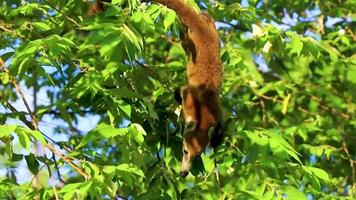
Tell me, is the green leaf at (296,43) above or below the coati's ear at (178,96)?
above

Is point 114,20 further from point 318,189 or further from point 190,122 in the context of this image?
point 318,189

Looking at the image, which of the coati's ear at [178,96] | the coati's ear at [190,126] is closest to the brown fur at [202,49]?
the coati's ear at [178,96]

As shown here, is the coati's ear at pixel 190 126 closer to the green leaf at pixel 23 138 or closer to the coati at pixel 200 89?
the coati at pixel 200 89

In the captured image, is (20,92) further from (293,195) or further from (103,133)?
(293,195)

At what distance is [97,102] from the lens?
11.5ft

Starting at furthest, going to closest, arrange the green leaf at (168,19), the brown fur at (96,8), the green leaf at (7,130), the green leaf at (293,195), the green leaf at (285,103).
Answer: the green leaf at (285,103) < the brown fur at (96,8) < the green leaf at (293,195) < the green leaf at (168,19) < the green leaf at (7,130)

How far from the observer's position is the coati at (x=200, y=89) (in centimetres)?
358

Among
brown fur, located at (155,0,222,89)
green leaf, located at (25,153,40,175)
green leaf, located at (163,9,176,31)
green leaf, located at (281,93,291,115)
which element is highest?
green leaf, located at (163,9,176,31)

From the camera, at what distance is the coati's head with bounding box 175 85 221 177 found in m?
3.56

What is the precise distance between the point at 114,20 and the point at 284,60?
166 inches

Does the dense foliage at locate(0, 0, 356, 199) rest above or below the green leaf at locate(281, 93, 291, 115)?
above

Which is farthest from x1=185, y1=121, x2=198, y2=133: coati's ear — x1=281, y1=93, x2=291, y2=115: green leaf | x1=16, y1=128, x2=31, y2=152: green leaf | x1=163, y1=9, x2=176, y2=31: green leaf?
x1=281, y1=93, x2=291, y2=115: green leaf

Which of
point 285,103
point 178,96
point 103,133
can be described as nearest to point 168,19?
point 103,133

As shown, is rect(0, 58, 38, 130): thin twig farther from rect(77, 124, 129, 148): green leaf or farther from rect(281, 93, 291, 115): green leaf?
rect(281, 93, 291, 115): green leaf
